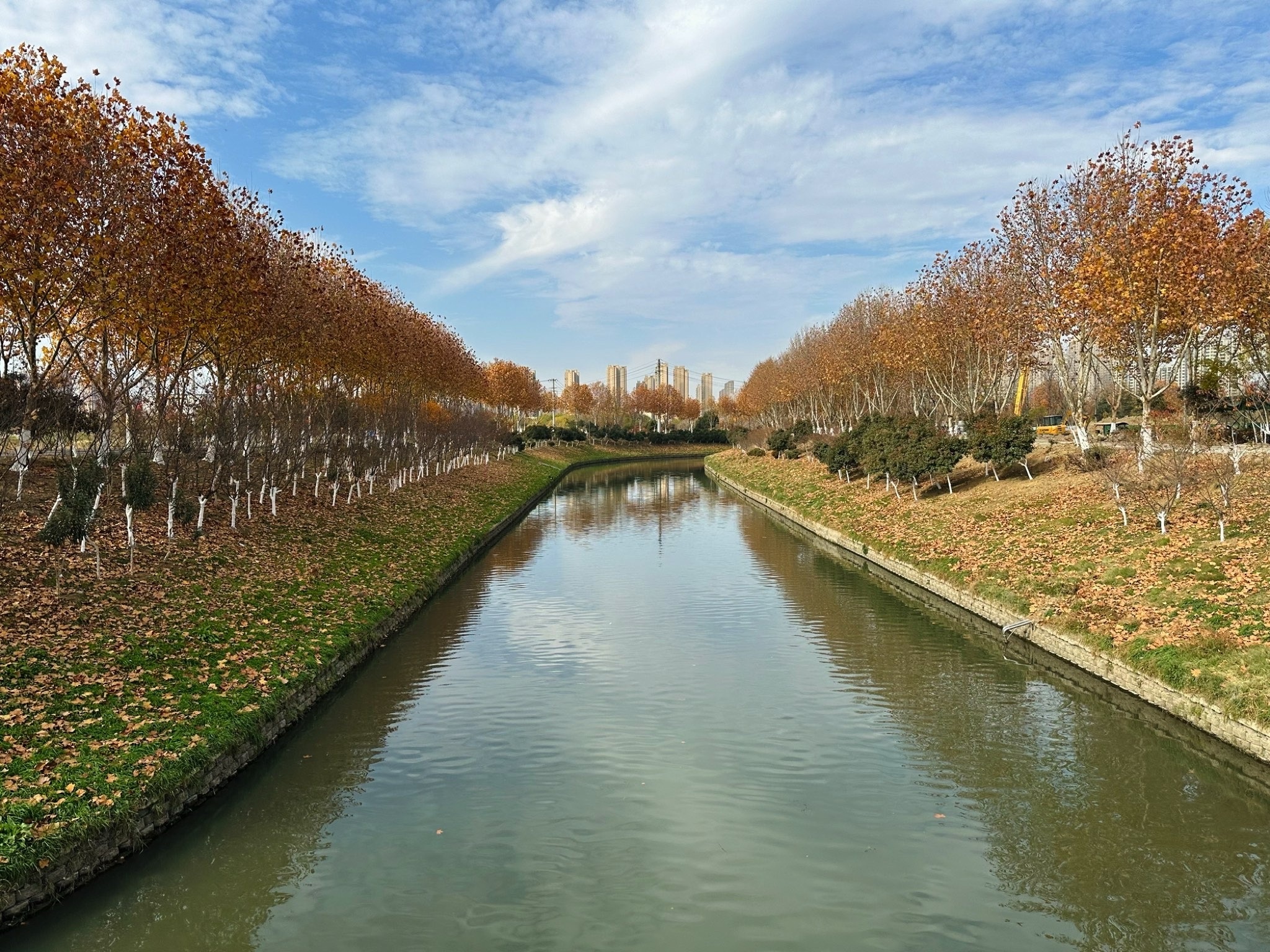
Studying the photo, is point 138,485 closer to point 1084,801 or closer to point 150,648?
point 150,648

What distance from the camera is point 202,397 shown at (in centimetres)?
2811

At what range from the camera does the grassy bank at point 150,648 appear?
411 inches

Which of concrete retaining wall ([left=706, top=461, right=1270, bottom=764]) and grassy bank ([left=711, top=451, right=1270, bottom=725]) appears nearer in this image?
concrete retaining wall ([left=706, top=461, right=1270, bottom=764])

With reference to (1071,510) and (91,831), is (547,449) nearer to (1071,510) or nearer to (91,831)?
(1071,510)

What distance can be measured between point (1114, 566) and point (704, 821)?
1591cm

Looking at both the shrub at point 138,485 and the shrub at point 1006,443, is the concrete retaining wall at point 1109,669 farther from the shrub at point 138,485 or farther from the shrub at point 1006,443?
the shrub at point 138,485

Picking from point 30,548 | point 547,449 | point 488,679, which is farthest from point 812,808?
point 547,449

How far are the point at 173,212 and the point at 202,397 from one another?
33.1 feet

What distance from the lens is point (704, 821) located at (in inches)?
450

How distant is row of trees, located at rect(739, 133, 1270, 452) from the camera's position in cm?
2655

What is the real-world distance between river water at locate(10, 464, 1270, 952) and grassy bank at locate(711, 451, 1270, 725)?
1586 millimetres

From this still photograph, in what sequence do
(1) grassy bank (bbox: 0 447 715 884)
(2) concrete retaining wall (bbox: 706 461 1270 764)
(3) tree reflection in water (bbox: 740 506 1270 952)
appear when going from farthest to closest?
(2) concrete retaining wall (bbox: 706 461 1270 764), (1) grassy bank (bbox: 0 447 715 884), (3) tree reflection in water (bbox: 740 506 1270 952)

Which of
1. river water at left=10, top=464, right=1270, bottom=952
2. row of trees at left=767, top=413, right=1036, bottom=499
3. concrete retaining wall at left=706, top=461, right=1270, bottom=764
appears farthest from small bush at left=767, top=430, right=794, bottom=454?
river water at left=10, top=464, right=1270, bottom=952

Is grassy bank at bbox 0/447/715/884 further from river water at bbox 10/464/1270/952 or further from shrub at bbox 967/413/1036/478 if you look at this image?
shrub at bbox 967/413/1036/478
